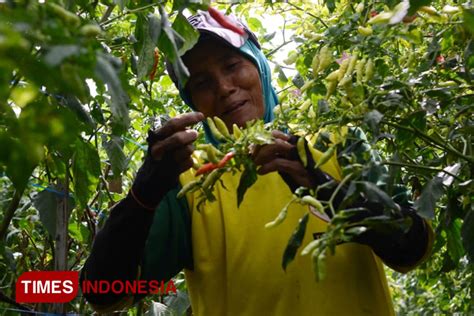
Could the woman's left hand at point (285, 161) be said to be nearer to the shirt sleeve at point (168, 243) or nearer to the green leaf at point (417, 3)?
the green leaf at point (417, 3)

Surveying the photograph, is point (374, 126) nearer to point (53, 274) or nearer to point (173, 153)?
point (173, 153)

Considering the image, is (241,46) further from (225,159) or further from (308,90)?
(225,159)

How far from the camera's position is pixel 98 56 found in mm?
571

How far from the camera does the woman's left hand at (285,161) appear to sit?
1.06 m

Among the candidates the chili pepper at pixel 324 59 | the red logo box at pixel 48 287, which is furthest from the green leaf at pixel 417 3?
the red logo box at pixel 48 287

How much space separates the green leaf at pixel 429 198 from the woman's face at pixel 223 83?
478mm

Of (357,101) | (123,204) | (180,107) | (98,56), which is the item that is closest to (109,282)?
(123,204)

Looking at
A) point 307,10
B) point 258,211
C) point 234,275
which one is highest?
point 307,10

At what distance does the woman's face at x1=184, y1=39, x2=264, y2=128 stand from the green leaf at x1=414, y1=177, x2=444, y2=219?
0.48 meters

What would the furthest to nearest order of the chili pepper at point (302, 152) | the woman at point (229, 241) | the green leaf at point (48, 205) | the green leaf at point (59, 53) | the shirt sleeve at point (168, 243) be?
1. the green leaf at point (48, 205)
2. the shirt sleeve at point (168, 243)
3. the woman at point (229, 241)
4. the chili pepper at point (302, 152)
5. the green leaf at point (59, 53)

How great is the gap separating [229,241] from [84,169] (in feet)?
0.97

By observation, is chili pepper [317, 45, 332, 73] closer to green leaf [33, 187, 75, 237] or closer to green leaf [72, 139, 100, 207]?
green leaf [72, 139, 100, 207]

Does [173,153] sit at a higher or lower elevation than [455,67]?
lower

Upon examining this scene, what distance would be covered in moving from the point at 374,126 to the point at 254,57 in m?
0.71
